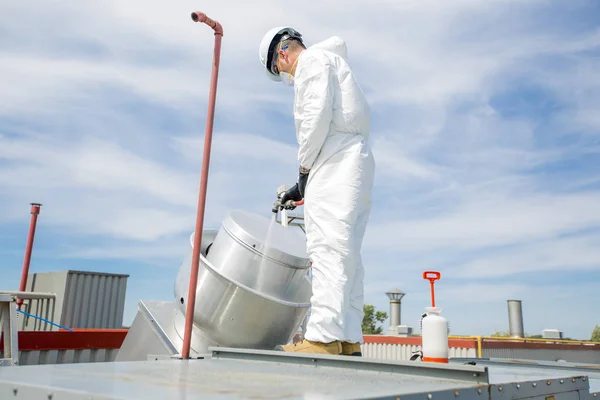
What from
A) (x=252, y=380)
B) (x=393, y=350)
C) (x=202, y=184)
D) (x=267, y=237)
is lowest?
(x=252, y=380)

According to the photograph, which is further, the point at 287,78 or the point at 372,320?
the point at 372,320

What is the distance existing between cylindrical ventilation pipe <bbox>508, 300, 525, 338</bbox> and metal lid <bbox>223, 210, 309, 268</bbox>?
1335 cm

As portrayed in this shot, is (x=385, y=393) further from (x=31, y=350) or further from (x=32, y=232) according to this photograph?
(x=32, y=232)

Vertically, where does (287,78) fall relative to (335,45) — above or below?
below

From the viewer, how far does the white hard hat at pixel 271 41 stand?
307cm

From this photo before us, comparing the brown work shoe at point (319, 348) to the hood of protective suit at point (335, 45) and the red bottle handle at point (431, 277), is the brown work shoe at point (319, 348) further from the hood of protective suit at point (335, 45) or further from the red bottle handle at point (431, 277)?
the hood of protective suit at point (335, 45)

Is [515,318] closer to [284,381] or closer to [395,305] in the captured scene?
[395,305]

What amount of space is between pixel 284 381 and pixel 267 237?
1795 millimetres

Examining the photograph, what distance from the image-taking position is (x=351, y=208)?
2520mm

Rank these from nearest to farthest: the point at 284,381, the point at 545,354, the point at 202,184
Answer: the point at 284,381
the point at 202,184
the point at 545,354

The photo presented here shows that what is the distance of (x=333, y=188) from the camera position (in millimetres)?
2574

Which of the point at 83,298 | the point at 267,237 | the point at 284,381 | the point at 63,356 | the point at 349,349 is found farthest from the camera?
the point at 83,298

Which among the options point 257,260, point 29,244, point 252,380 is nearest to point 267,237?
point 257,260

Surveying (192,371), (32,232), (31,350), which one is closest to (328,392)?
(192,371)
